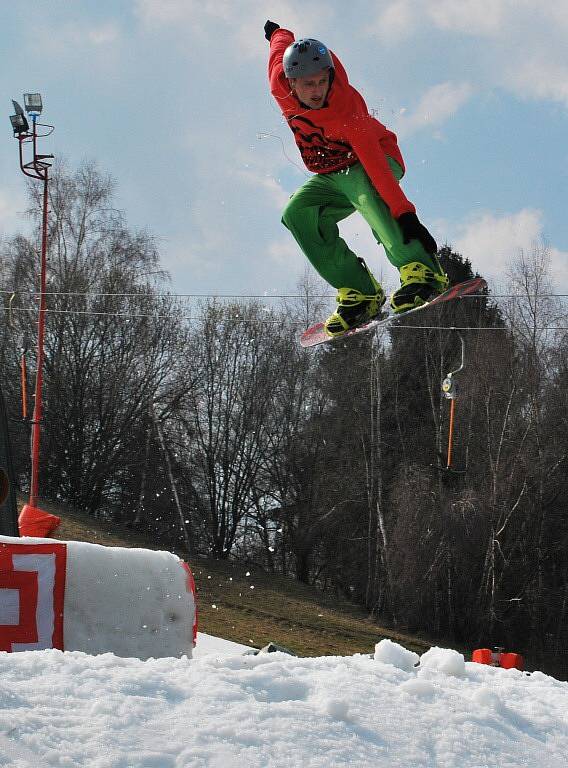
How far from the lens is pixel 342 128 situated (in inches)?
213

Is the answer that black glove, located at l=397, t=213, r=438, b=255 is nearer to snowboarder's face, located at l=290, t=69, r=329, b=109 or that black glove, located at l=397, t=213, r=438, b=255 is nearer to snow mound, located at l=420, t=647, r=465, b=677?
snowboarder's face, located at l=290, t=69, r=329, b=109

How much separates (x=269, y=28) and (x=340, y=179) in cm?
102

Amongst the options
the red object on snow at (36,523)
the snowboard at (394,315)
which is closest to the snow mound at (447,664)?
the snowboard at (394,315)

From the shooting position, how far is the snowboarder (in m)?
5.28

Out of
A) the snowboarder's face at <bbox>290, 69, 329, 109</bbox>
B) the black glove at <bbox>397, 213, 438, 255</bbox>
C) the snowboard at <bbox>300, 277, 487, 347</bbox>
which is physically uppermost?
the snowboarder's face at <bbox>290, 69, 329, 109</bbox>

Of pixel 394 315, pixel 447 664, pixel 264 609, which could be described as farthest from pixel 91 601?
pixel 264 609

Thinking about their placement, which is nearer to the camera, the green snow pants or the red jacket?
the red jacket

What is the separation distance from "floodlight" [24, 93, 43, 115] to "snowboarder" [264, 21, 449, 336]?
10093mm

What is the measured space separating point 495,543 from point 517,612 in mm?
2009

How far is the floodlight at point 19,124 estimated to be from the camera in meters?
15.4

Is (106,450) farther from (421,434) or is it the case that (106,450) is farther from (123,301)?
(421,434)

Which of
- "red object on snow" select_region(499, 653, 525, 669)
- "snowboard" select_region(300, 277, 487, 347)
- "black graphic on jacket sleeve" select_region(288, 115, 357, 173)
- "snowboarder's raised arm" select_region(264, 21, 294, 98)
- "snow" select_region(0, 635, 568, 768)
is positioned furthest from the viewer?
"red object on snow" select_region(499, 653, 525, 669)

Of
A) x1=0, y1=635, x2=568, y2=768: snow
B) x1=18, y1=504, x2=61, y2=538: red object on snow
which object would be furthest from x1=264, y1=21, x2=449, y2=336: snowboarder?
x1=18, y1=504, x2=61, y2=538: red object on snow

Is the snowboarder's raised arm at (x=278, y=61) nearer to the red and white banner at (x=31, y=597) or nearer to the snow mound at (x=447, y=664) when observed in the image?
the red and white banner at (x=31, y=597)
